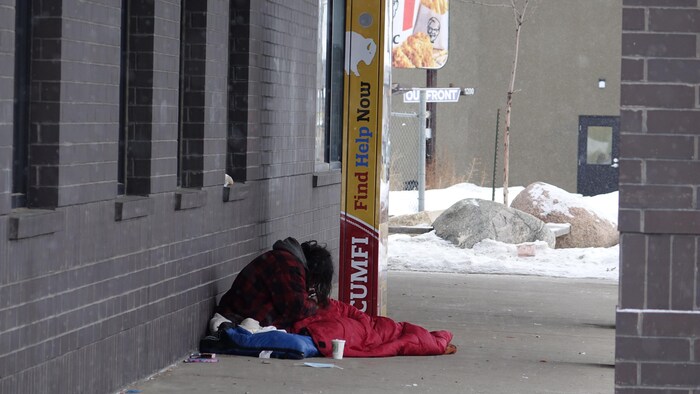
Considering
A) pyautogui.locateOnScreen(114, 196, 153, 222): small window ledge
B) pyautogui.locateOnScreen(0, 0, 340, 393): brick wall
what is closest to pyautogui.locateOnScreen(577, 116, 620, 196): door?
pyautogui.locateOnScreen(0, 0, 340, 393): brick wall

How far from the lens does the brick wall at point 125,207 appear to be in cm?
637

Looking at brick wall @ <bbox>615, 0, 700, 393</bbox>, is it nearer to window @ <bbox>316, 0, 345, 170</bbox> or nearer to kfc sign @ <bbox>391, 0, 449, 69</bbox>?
window @ <bbox>316, 0, 345, 170</bbox>

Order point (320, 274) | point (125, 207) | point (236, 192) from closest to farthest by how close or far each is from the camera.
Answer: point (125, 207)
point (320, 274)
point (236, 192)

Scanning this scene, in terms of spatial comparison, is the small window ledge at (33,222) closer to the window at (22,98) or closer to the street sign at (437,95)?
the window at (22,98)

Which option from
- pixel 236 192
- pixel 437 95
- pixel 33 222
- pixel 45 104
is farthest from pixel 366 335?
pixel 437 95

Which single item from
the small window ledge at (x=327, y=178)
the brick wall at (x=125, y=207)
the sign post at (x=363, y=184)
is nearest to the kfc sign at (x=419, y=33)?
the small window ledge at (x=327, y=178)

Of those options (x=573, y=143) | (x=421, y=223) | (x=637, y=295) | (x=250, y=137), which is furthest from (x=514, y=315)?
(x=573, y=143)

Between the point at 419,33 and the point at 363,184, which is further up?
the point at 419,33

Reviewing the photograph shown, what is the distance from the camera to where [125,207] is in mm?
7551

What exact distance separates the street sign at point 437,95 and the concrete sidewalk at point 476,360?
25.9 ft

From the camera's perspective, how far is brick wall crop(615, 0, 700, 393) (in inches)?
192

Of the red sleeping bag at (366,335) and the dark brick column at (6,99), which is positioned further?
the red sleeping bag at (366,335)

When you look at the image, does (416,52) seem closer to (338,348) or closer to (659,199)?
(338,348)

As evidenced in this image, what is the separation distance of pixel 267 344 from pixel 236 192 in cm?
137
